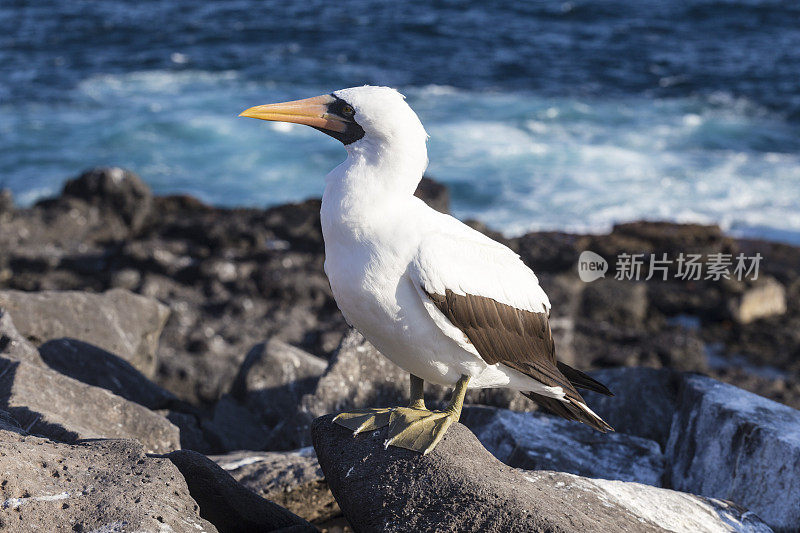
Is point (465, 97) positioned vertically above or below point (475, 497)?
below

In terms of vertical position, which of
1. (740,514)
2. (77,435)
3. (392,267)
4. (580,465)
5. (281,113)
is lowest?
(580,465)

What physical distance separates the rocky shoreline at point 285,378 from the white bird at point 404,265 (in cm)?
39

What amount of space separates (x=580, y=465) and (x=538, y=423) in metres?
0.42

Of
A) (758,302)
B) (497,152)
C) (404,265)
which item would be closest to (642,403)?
(404,265)

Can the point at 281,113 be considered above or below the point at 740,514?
above

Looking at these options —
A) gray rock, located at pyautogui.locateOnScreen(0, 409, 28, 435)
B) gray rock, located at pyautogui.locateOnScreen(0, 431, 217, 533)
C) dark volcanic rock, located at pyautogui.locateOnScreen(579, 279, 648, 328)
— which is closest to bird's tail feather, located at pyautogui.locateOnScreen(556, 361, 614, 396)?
gray rock, located at pyautogui.locateOnScreen(0, 431, 217, 533)

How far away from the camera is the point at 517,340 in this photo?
12.8 feet

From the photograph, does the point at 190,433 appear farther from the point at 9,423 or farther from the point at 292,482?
the point at 9,423

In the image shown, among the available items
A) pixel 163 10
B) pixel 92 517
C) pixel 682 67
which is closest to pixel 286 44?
pixel 163 10

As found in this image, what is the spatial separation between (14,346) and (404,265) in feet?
10.6

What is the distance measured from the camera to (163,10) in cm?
3155

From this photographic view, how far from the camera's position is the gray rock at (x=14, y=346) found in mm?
5344

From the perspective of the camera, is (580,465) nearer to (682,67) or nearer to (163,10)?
(682,67)

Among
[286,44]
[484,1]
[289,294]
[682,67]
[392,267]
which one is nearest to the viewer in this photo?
[392,267]
